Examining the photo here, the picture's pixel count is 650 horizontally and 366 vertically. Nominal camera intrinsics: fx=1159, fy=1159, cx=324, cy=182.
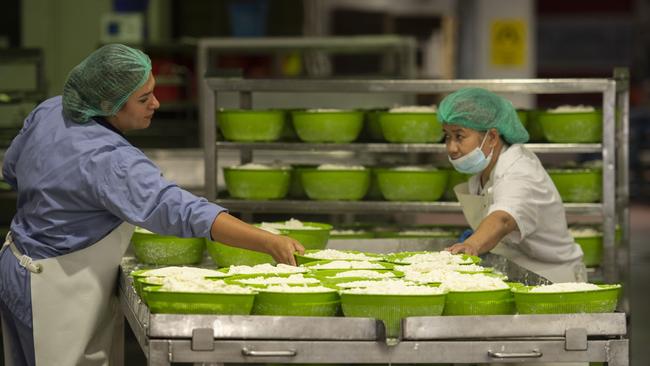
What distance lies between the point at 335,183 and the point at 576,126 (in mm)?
1048

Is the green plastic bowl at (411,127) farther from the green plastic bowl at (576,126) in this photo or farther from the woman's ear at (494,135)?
the woman's ear at (494,135)

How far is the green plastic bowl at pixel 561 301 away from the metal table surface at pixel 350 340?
10 cm

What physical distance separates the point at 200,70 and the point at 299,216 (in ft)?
3.68

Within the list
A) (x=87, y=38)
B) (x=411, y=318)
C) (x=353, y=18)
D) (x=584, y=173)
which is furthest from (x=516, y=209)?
(x=353, y=18)

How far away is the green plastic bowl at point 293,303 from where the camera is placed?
9.57 feet

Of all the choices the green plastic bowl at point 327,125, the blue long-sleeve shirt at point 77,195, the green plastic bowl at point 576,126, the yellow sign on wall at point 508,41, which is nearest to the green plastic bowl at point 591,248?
the green plastic bowl at point 576,126

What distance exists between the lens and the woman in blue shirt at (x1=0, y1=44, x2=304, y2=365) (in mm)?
3318

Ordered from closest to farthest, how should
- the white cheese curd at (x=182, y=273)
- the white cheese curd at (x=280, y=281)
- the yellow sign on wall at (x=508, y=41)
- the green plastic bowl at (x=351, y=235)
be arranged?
the white cheese curd at (x=280, y=281), the white cheese curd at (x=182, y=273), the green plastic bowl at (x=351, y=235), the yellow sign on wall at (x=508, y=41)

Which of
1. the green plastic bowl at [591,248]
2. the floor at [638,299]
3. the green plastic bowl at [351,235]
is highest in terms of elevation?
the green plastic bowl at [351,235]

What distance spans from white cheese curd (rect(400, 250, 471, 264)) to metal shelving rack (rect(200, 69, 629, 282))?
3.89 ft

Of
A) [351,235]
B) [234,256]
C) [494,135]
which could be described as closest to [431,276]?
[234,256]

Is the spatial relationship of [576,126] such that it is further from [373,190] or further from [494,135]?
[373,190]

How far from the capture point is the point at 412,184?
4.92 meters

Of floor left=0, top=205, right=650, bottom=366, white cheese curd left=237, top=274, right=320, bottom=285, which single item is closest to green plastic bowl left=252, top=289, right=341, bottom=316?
white cheese curd left=237, top=274, right=320, bottom=285
